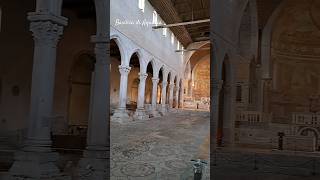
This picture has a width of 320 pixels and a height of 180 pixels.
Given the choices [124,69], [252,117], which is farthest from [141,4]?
[252,117]

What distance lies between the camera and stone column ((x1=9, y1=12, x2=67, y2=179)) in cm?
582

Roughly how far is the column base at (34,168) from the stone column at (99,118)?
10.0 feet

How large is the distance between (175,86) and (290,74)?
7434 mm

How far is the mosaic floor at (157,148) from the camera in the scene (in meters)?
2.65

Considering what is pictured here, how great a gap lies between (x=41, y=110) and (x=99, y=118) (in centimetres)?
351

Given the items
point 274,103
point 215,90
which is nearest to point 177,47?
point 215,90

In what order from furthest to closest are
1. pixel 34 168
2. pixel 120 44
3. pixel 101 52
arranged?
1. pixel 34 168
2. pixel 101 52
3. pixel 120 44

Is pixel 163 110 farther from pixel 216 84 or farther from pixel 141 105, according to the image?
pixel 216 84

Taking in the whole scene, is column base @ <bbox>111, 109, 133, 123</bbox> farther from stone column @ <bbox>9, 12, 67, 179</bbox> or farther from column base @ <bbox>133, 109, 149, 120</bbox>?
stone column @ <bbox>9, 12, 67, 179</bbox>

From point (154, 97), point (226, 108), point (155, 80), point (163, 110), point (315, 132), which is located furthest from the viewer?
point (315, 132)

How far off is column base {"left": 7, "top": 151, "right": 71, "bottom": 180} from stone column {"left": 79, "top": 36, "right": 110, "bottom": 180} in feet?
10.0

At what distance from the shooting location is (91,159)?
2.96m

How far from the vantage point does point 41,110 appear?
6.07m

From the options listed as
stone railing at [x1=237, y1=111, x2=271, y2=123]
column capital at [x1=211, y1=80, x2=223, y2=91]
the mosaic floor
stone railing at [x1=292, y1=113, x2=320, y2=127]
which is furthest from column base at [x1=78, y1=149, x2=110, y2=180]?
stone railing at [x1=292, y1=113, x2=320, y2=127]
